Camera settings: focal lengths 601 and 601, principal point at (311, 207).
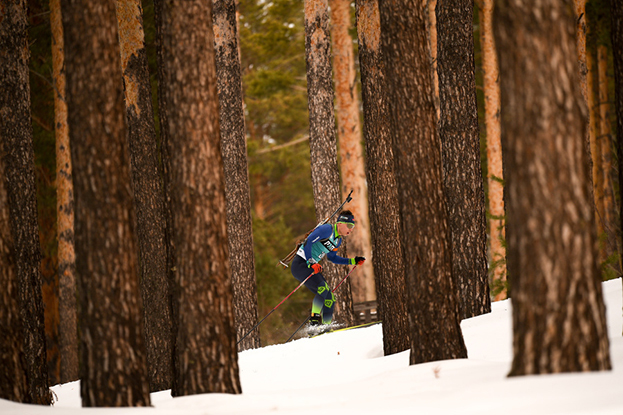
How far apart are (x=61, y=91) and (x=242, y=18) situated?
13.8 m

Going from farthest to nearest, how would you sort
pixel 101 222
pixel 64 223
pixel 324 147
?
pixel 64 223
pixel 324 147
pixel 101 222

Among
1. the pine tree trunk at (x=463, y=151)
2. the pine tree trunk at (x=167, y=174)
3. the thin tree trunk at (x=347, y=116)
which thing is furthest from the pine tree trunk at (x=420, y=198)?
the thin tree trunk at (x=347, y=116)

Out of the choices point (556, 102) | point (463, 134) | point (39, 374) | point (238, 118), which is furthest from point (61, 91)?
point (556, 102)

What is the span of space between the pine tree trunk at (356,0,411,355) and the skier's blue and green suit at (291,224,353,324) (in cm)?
117

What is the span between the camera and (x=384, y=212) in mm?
7820

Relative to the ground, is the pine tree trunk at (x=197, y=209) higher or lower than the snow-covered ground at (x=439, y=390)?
higher

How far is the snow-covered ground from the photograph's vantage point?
343 centimetres

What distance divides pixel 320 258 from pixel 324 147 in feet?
9.15

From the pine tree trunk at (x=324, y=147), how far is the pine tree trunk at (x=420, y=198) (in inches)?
224

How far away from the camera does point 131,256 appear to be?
15.1ft

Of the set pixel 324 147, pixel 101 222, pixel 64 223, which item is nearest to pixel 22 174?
pixel 101 222

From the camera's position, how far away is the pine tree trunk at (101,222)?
4504 millimetres

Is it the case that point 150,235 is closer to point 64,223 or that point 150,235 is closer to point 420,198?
point 420,198

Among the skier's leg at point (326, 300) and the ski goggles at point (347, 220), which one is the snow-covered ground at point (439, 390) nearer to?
the skier's leg at point (326, 300)
